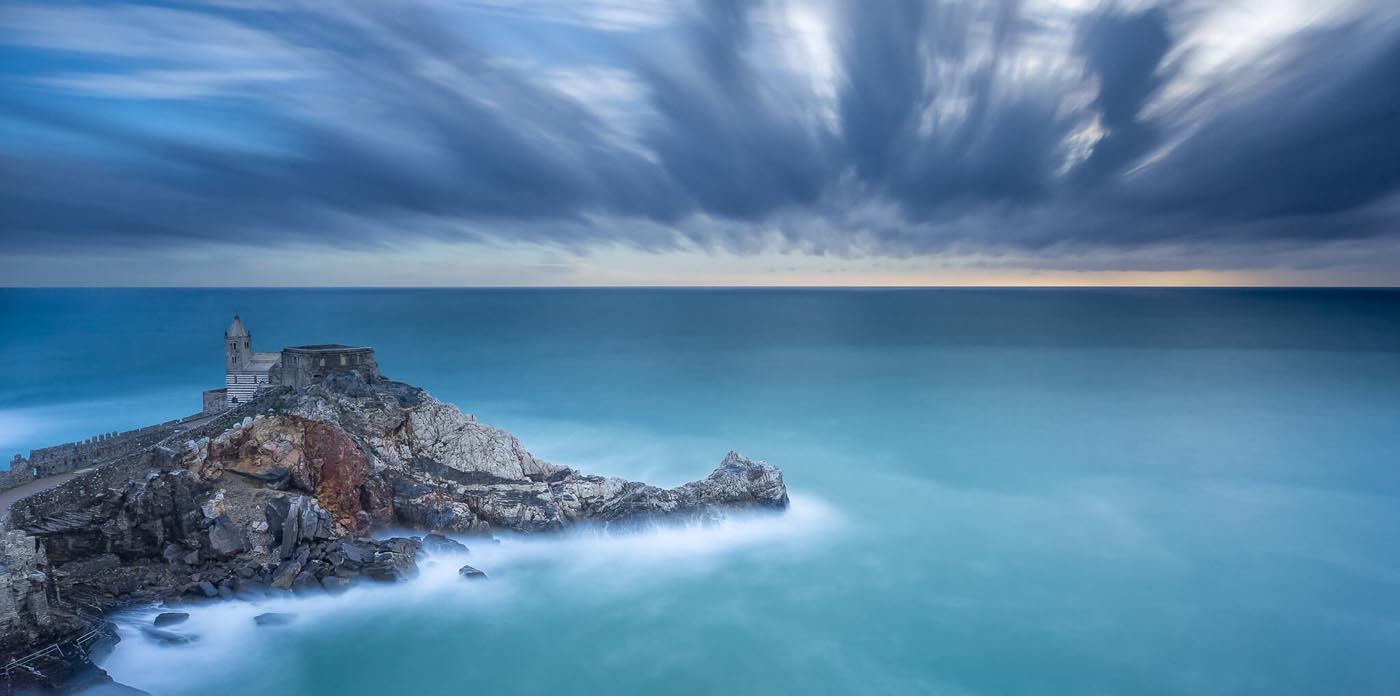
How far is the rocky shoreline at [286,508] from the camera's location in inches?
471

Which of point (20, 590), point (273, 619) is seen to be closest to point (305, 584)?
point (273, 619)

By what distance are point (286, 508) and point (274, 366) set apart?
11312 mm

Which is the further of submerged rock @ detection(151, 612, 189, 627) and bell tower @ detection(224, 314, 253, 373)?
bell tower @ detection(224, 314, 253, 373)

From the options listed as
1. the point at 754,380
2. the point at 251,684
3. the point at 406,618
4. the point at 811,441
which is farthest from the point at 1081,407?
the point at 251,684

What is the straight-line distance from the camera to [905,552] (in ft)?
59.6

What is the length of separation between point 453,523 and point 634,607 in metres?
5.21

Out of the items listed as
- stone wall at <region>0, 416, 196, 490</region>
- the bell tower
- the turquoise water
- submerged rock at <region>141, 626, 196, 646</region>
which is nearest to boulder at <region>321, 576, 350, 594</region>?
the turquoise water

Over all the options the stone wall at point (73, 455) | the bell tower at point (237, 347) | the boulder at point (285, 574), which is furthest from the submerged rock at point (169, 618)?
the bell tower at point (237, 347)

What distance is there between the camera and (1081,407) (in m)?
35.2

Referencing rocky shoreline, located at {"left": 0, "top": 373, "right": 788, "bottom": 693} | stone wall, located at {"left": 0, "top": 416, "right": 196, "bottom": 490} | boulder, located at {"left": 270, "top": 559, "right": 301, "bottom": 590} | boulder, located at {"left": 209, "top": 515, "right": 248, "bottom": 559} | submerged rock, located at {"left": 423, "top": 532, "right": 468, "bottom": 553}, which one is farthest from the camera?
stone wall, located at {"left": 0, "top": 416, "right": 196, "bottom": 490}

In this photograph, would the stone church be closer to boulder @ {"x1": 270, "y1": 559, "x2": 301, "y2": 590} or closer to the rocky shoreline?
the rocky shoreline

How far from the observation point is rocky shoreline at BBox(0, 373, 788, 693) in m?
12.0

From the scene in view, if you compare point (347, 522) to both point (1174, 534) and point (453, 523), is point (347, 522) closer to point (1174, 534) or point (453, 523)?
point (453, 523)

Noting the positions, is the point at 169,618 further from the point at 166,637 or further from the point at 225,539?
the point at 225,539
